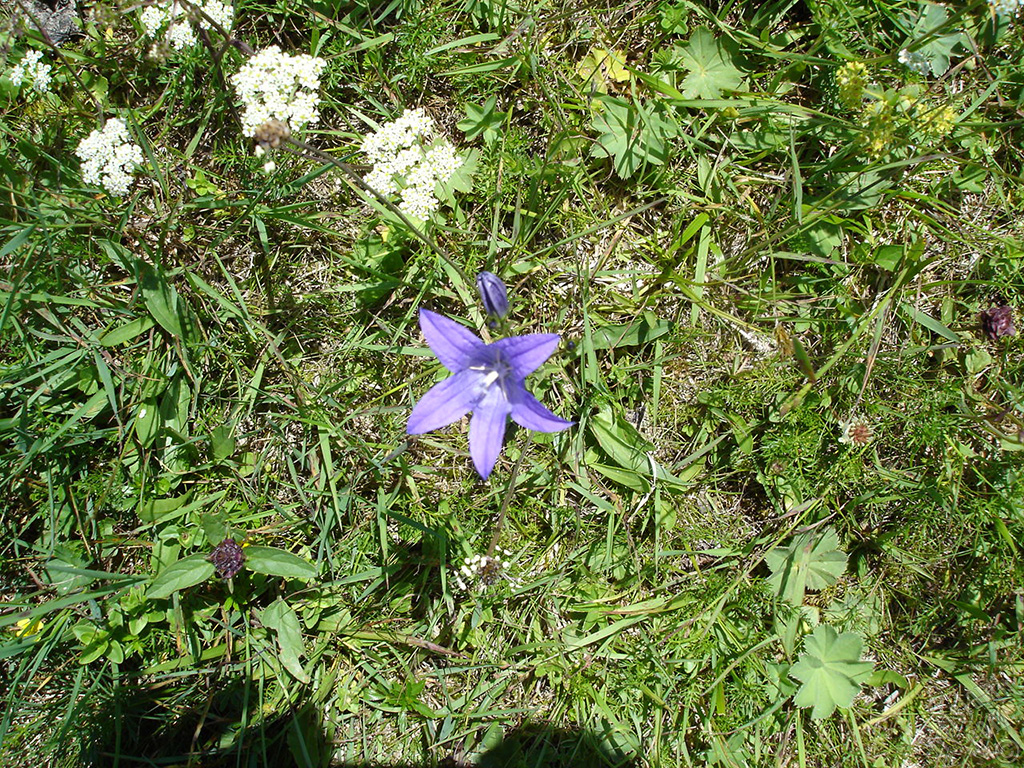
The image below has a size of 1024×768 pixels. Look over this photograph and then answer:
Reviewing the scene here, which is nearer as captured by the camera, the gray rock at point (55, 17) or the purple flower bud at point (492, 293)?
the purple flower bud at point (492, 293)

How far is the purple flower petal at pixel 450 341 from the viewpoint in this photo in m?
2.86

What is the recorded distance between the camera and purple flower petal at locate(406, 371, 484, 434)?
2898mm

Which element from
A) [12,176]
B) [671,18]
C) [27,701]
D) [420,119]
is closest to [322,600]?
[27,701]

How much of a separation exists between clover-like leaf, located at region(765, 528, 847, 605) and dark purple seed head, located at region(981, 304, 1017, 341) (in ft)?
4.55

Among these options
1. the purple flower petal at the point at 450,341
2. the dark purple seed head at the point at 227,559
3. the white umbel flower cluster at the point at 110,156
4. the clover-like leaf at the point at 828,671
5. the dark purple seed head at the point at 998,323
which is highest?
the white umbel flower cluster at the point at 110,156

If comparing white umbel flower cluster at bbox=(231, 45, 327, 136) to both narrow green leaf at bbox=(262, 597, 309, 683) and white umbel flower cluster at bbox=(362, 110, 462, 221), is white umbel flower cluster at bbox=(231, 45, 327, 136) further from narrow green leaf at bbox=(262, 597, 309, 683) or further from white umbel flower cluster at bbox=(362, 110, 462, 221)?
narrow green leaf at bbox=(262, 597, 309, 683)

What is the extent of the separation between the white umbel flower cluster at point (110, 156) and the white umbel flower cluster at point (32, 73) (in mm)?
451

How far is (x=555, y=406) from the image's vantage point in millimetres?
3951

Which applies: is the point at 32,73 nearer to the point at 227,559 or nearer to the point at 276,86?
the point at 276,86

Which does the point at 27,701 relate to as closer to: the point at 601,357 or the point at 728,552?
the point at 601,357

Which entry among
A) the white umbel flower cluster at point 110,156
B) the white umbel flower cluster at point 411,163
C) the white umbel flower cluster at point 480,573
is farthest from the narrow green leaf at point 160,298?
the white umbel flower cluster at point 480,573

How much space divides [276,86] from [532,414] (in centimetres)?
204

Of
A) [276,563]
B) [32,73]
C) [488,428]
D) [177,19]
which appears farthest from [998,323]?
[32,73]

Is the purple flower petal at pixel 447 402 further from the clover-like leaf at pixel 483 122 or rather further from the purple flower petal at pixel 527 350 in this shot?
the clover-like leaf at pixel 483 122
